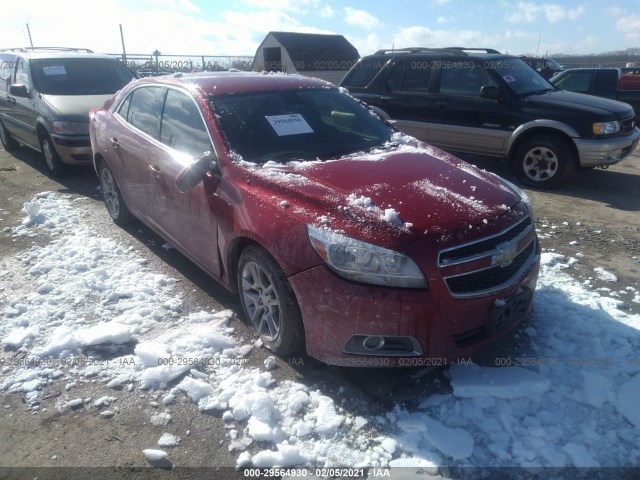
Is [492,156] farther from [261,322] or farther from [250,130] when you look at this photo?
[261,322]

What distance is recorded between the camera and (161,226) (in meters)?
4.18

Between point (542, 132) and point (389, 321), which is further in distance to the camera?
point (542, 132)

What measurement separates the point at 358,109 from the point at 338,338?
2.43 meters

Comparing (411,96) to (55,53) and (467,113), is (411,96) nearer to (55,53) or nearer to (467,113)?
(467,113)

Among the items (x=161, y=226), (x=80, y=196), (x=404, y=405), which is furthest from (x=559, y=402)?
(x=80, y=196)

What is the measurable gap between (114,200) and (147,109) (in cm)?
135

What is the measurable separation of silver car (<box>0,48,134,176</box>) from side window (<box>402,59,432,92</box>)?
4730mm

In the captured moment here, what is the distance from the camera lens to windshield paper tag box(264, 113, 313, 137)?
11.8ft

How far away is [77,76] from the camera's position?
7.72 meters

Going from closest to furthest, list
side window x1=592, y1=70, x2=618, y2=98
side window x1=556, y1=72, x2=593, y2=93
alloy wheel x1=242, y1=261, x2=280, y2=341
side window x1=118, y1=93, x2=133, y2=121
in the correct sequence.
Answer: alloy wheel x1=242, y1=261, x2=280, y2=341
side window x1=118, y1=93, x2=133, y2=121
side window x1=592, y1=70, x2=618, y2=98
side window x1=556, y1=72, x2=593, y2=93

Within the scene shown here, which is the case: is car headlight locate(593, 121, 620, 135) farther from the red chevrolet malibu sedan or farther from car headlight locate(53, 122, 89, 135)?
car headlight locate(53, 122, 89, 135)

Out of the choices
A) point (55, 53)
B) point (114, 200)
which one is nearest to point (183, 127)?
point (114, 200)

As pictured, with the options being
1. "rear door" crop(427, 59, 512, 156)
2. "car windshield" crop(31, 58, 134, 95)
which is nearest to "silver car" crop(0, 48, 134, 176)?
"car windshield" crop(31, 58, 134, 95)

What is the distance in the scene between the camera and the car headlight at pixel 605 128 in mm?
6286
